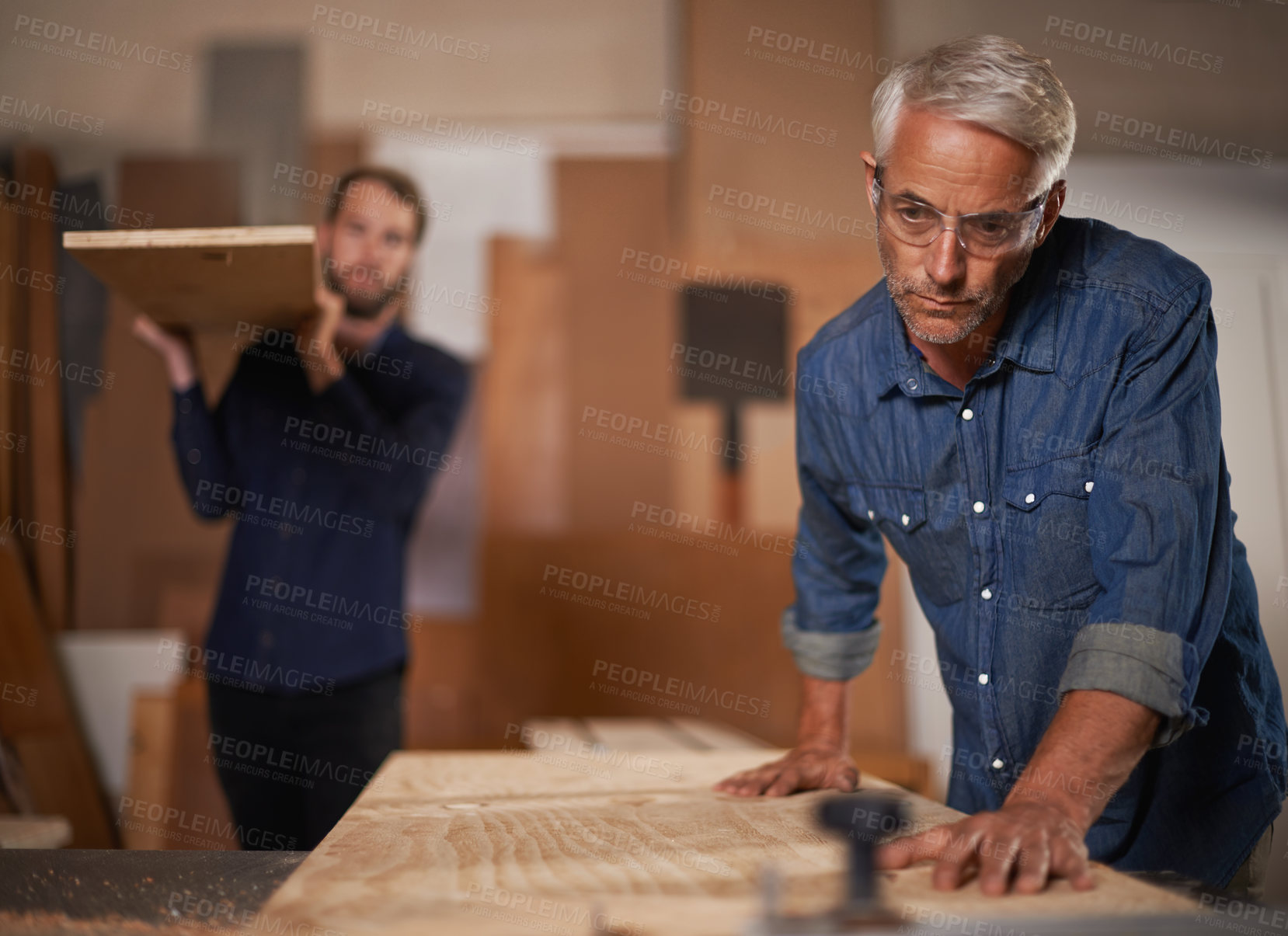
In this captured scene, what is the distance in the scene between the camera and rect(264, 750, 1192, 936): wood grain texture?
2.50ft

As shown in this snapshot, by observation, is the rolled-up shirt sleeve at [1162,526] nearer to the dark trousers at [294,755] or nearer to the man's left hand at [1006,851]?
the man's left hand at [1006,851]

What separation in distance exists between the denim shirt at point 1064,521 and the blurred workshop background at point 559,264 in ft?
6.86

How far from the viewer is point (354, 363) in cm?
257

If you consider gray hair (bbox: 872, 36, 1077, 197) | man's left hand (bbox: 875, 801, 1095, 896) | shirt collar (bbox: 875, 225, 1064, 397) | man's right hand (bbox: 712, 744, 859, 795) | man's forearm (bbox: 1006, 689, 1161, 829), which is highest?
gray hair (bbox: 872, 36, 1077, 197)

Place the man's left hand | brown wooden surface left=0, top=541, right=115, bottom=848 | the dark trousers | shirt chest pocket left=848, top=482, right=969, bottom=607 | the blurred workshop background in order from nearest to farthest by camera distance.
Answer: the man's left hand → shirt chest pocket left=848, top=482, right=969, bottom=607 → the dark trousers → brown wooden surface left=0, top=541, right=115, bottom=848 → the blurred workshop background

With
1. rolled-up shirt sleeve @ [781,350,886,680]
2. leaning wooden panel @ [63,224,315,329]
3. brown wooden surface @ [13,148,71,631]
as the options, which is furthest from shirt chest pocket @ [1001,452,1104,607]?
brown wooden surface @ [13,148,71,631]

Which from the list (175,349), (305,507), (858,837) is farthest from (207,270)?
(858,837)

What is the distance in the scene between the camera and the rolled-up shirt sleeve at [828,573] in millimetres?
1560

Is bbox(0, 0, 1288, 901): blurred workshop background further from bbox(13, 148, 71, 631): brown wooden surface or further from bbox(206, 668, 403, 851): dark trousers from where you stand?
bbox(206, 668, 403, 851): dark trousers

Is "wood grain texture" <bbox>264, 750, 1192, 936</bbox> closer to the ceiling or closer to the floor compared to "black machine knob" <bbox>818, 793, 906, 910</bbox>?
closer to the floor

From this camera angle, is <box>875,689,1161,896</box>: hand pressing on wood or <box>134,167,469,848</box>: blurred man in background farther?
<box>134,167,469,848</box>: blurred man in background

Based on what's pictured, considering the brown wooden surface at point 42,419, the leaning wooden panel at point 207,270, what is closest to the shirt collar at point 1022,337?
the leaning wooden panel at point 207,270

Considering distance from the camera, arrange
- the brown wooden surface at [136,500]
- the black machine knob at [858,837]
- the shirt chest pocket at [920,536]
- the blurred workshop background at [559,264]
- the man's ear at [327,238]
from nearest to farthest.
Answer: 1. the black machine knob at [858,837]
2. the shirt chest pocket at [920,536]
3. the man's ear at [327,238]
4. the blurred workshop background at [559,264]
5. the brown wooden surface at [136,500]

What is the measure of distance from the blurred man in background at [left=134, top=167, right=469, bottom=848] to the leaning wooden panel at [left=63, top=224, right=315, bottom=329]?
11cm
